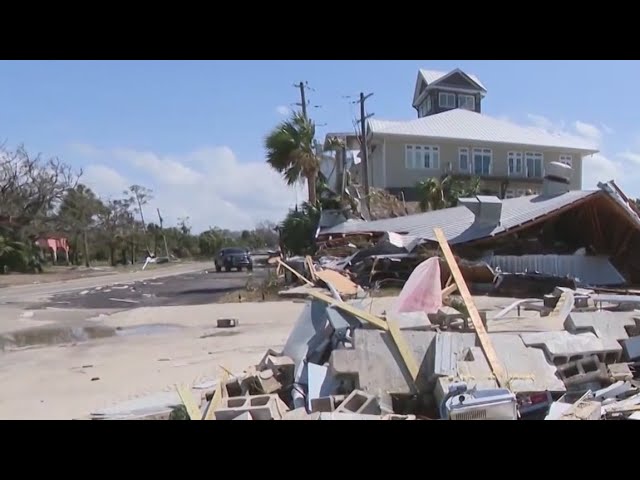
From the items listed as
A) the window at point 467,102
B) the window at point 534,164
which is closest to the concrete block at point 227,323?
the window at point 534,164

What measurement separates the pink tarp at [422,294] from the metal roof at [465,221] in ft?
29.6

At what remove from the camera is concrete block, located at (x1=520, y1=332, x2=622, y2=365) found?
5.89 meters

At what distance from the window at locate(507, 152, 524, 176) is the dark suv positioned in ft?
53.6

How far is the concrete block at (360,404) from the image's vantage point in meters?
4.94

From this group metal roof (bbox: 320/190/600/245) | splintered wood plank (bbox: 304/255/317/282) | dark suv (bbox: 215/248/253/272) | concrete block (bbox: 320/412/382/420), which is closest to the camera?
concrete block (bbox: 320/412/382/420)

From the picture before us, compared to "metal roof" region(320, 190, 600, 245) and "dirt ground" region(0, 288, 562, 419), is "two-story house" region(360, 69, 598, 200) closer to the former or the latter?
"metal roof" region(320, 190, 600, 245)

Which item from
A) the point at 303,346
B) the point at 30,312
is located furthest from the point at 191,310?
the point at 303,346

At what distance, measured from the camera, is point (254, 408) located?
486 cm

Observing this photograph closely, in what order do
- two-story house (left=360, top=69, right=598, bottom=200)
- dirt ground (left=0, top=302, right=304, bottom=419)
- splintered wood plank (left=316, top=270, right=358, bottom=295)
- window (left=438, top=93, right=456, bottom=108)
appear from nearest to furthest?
1. dirt ground (left=0, top=302, right=304, bottom=419)
2. splintered wood plank (left=316, top=270, right=358, bottom=295)
3. two-story house (left=360, top=69, right=598, bottom=200)
4. window (left=438, top=93, right=456, bottom=108)

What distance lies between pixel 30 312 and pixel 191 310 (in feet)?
15.5

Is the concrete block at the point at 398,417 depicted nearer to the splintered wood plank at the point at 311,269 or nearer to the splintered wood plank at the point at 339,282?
the splintered wood plank at the point at 339,282

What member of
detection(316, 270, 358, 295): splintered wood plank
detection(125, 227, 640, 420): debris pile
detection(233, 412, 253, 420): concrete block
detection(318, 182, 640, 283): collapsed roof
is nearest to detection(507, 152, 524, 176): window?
detection(318, 182, 640, 283): collapsed roof
